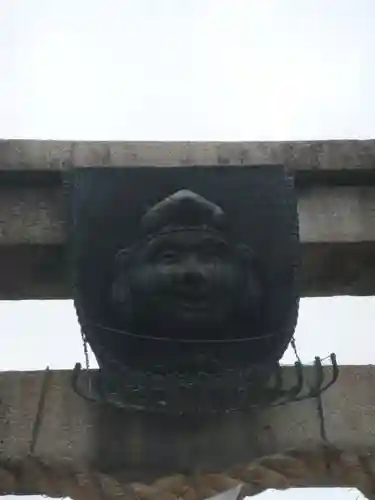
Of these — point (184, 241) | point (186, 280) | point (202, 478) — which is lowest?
point (202, 478)

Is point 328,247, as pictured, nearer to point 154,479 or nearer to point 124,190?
point 124,190

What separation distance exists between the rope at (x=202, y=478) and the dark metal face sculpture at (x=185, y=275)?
405mm

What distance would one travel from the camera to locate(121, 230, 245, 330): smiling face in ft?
9.22

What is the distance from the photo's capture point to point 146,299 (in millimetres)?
2826

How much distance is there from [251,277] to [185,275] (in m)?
0.22

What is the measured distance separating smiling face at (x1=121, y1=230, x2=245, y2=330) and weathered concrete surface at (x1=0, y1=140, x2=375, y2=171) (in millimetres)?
491

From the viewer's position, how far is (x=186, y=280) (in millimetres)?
2803

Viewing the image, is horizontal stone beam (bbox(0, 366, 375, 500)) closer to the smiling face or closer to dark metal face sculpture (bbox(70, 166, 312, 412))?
dark metal face sculpture (bbox(70, 166, 312, 412))

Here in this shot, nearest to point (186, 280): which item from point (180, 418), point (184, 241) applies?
point (184, 241)

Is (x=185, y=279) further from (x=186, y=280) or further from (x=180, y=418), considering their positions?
(x=180, y=418)

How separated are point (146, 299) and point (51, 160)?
0.70 m

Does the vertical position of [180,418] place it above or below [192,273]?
below

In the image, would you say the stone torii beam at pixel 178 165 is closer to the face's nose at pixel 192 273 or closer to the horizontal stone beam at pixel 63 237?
the horizontal stone beam at pixel 63 237

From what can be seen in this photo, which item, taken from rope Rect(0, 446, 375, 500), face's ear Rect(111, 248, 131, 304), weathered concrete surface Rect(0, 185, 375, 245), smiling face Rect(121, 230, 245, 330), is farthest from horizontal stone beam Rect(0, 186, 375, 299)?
rope Rect(0, 446, 375, 500)
